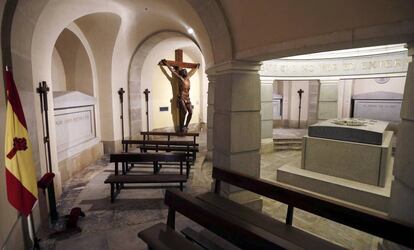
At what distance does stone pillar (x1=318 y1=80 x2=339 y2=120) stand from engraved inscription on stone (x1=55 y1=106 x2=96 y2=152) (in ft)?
21.0

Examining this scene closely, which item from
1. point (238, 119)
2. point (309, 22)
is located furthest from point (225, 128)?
point (309, 22)

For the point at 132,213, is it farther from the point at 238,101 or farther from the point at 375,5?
the point at 375,5

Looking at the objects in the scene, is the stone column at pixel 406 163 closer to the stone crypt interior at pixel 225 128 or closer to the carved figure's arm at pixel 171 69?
the stone crypt interior at pixel 225 128

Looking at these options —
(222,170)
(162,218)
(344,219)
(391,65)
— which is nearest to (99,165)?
(162,218)

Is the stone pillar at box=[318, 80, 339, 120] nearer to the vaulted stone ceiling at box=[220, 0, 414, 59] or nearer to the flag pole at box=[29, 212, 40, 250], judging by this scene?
the vaulted stone ceiling at box=[220, 0, 414, 59]

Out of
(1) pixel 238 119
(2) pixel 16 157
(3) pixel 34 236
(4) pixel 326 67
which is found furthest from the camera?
(4) pixel 326 67

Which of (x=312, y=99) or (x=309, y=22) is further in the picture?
(x=312, y=99)

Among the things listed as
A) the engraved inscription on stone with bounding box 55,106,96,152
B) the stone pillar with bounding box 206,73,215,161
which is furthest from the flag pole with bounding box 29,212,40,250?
the stone pillar with bounding box 206,73,215,161

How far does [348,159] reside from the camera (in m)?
3.94

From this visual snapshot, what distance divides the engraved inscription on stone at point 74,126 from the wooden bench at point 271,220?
3.62 meters

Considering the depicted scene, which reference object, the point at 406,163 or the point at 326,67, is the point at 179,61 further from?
the point at 406,163

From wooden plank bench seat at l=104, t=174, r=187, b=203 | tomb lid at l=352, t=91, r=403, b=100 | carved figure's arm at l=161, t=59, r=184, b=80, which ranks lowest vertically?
wooden plank bench seat at l=104, t=174, r=187, b=203

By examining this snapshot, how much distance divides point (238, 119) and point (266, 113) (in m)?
3.95

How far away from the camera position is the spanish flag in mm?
2145
